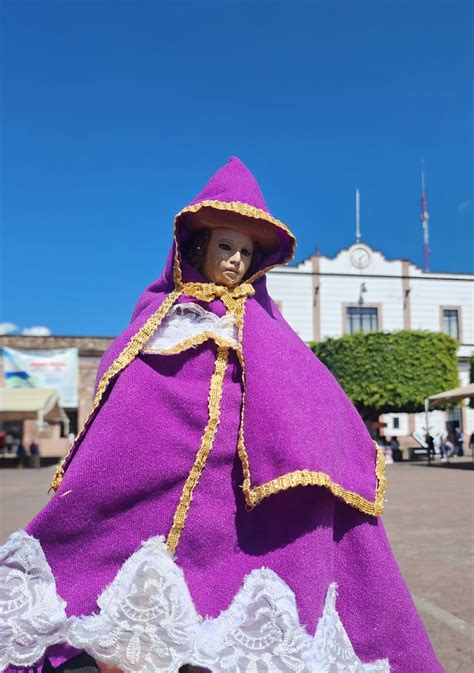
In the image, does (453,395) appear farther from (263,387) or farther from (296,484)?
(296,484)

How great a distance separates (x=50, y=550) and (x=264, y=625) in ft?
2.58

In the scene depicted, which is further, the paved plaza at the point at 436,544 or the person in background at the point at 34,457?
the person in background at the point at 34,457

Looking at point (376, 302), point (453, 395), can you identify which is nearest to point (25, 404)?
point (453, 395)

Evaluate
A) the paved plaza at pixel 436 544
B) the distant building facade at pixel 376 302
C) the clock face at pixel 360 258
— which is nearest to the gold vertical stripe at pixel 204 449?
the paved plaza at pixel 436 544

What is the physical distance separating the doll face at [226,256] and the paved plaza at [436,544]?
209 cm

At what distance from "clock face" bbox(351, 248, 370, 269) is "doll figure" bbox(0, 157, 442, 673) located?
102 feet

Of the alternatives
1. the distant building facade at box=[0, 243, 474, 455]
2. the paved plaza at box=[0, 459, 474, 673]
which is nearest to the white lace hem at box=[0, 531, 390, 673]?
the paved plaza at box=[0, 459, 474, 673]

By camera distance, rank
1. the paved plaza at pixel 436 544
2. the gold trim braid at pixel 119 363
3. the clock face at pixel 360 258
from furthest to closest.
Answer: the clock face at pixel 360 258 → the paved plaza at pixel 436 544 → the gold trim braid at pixel 119 363

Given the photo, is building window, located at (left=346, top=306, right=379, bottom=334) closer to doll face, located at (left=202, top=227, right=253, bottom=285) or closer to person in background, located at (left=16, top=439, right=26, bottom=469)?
person in background, located at (left=16, top=439, right=26, bottom=469)

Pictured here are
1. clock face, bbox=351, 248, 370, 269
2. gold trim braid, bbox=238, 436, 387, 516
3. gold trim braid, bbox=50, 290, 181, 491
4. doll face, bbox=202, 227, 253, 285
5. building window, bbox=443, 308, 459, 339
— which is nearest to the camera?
gold trim braid, bbox=238, 436, 387, 516

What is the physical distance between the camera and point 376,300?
107 ft

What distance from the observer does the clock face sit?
32.8 meters

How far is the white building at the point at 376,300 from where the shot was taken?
3192 centimetres

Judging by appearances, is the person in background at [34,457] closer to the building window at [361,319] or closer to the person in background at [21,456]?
the person in background at [21,456]
